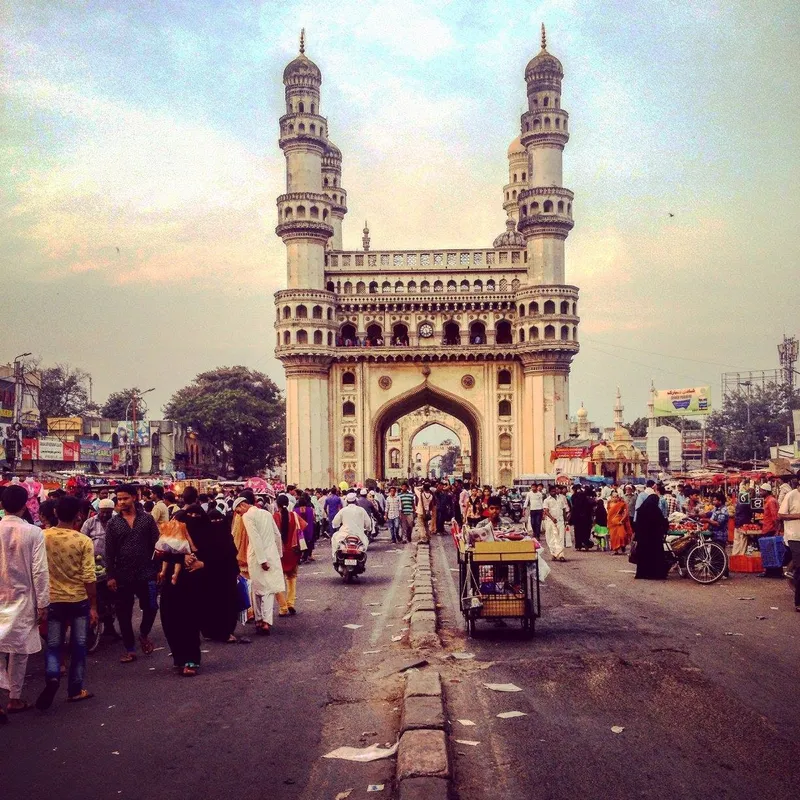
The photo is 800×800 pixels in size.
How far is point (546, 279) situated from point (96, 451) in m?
Result: 24.3

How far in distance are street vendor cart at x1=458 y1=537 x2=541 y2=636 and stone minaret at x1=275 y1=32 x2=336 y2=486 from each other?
40.4m

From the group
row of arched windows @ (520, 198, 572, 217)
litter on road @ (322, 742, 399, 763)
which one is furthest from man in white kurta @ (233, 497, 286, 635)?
row of arched windows @ (520, 198, 572, 217)

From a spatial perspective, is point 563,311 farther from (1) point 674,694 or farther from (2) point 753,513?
(1) point 674,694

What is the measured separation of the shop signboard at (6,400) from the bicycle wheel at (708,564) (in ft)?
118

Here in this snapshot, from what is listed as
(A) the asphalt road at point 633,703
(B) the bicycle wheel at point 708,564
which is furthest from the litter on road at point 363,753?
(B) the bicycle wheel at point 708,564

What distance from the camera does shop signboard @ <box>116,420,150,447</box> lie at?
56.6 metres

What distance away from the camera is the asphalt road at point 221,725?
5.25 meters

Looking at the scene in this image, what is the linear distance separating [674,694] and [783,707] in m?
0.73

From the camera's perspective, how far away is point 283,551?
11.7 meters

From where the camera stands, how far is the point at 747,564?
15.8 meters

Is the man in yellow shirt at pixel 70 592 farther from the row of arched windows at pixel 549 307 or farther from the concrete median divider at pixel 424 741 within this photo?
the row of arched windows at pixel 549 307

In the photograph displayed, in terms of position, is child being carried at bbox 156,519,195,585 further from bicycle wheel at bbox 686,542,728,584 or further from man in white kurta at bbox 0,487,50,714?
bicycle wheel at bbox 686,542,728,584

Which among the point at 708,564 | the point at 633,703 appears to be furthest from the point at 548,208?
the point at 633,703

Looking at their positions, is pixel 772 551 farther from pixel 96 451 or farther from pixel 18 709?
pixel 96 451
